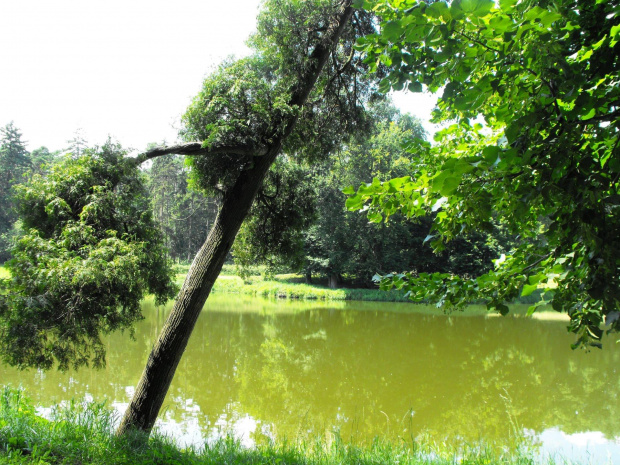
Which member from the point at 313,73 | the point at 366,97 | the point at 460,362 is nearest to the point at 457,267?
the point at 460,362

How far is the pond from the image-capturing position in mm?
6246

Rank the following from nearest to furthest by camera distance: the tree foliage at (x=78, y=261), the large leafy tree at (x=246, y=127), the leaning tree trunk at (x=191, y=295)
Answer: the tree foliage at (x=78, y=261) < the leaning tree trunk at (x=191, y=295) < the large leafy tree at (x=246, y=127)

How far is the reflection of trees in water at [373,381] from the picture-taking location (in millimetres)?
6688

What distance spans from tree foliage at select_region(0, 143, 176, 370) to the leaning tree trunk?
378 millimetres

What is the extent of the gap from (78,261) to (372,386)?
6.56 m

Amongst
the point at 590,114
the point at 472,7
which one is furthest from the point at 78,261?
the point at 590,114

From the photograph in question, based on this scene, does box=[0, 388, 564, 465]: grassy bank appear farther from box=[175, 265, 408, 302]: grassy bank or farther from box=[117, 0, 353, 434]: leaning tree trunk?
box=[175, 265, 408, 302]: grassy bank

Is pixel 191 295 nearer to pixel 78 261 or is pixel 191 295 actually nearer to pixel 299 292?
pixel 78 261

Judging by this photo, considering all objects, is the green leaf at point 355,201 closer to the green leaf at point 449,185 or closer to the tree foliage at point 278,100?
the green leaf at point 449,185

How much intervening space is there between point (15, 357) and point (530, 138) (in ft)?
14.9

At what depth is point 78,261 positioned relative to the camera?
3660mm

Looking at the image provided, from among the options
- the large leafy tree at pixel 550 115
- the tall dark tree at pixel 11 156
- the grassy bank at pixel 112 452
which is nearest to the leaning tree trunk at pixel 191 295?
the grassy bank at pixel 112 452

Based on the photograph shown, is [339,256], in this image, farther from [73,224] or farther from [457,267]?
[73,224]

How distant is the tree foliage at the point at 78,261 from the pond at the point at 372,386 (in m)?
1.08
